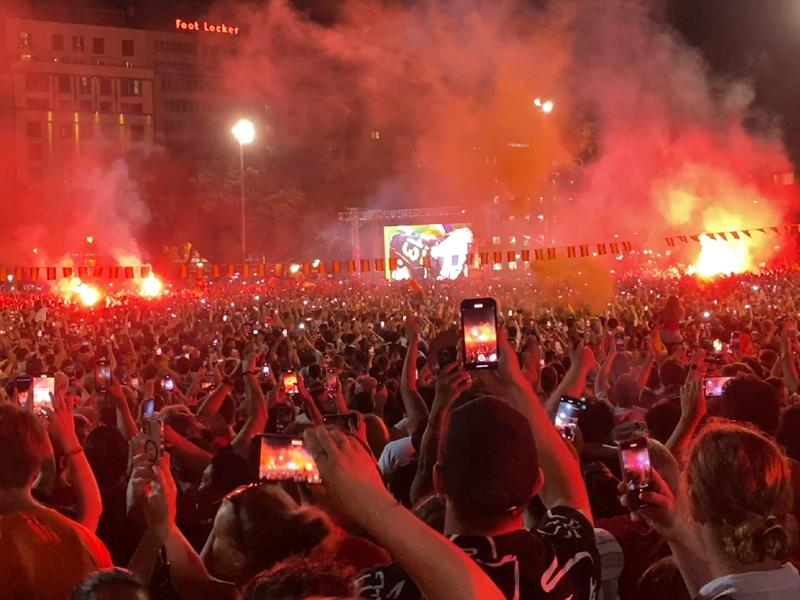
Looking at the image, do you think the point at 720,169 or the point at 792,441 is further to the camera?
the point at 720,169

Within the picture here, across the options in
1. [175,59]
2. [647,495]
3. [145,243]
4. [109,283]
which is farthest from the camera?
[175,59]

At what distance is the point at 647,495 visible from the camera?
8.82 ft

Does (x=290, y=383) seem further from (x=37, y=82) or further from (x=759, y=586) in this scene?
(x=37, y=82)

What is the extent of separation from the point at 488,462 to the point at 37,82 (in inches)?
3049

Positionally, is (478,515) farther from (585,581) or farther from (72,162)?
(72,162)

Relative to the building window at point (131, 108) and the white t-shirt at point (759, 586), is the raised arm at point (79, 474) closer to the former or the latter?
the white t-shirt at point (759, 586)

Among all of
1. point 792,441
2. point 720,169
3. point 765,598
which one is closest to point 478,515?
point 765,598

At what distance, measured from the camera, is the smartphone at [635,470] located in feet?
8.82

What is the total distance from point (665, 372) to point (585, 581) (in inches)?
222

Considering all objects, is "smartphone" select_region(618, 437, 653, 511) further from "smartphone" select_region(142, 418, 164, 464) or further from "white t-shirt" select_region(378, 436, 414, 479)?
"white t-shirt" select_region(378, 436, 414, 479)

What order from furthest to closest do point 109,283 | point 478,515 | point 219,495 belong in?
point 109,283 < point 219,495 < point 478,515

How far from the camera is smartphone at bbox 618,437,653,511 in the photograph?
269cm

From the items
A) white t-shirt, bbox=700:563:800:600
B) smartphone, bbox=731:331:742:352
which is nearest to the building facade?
smartphone, bbox=731:331:742:352

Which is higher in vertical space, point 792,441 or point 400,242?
point 400,242
